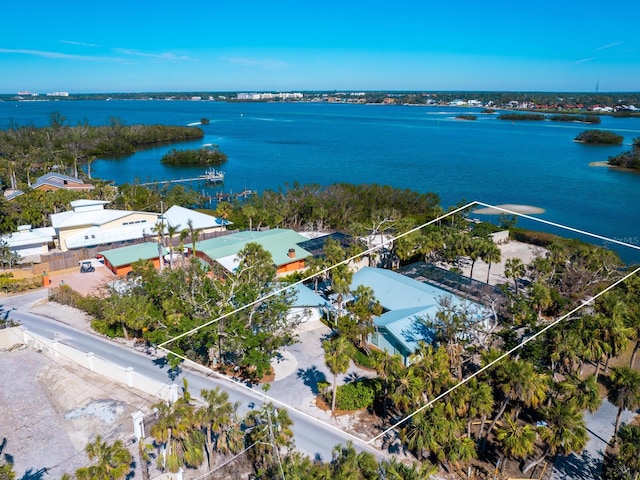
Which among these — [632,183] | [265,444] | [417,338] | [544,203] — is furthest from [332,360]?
[632,183]

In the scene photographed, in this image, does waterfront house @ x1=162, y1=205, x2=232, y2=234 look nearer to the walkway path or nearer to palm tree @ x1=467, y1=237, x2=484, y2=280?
palm tree @ x1=467, y1=237, x2=484, y2=280

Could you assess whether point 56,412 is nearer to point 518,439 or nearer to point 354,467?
point 354,467

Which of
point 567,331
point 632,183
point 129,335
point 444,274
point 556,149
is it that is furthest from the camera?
point 556,149

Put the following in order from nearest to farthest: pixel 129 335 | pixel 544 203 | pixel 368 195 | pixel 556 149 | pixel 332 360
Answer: pixel 332 360, pixel 129 335, pixel 368 195, pixel 544 203, pixel 556 149

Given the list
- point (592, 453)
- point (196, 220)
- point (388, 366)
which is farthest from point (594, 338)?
point (196, 220)

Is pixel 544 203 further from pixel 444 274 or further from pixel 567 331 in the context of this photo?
pixel 567 331
